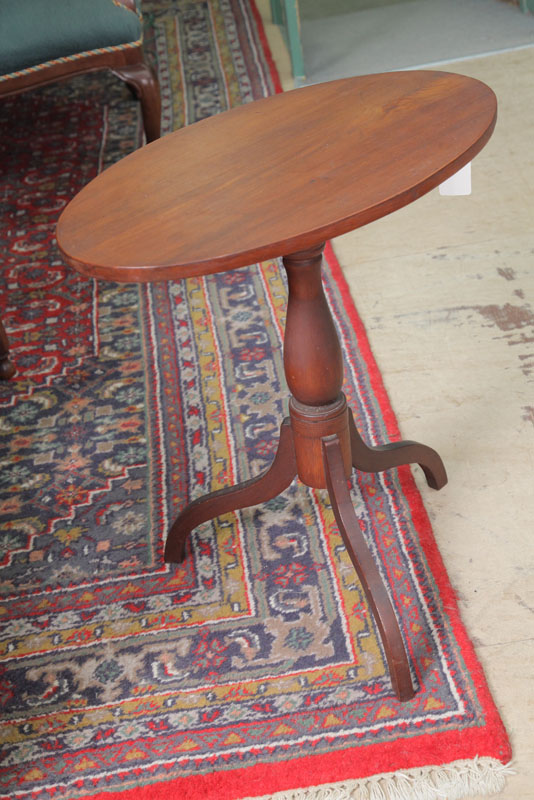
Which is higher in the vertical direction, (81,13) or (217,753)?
(81,13)

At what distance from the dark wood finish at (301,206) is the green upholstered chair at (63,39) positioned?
132 centimetres

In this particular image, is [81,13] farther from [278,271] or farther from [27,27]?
[278,271]

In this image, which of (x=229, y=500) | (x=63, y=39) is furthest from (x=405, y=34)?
(x=229, y=500)

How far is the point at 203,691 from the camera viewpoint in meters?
1.48

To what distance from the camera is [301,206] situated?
121 centimetres

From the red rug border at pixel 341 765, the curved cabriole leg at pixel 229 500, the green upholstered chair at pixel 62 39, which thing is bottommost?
the red rug border at pixel 341 765

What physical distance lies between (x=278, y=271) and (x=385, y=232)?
35 cm

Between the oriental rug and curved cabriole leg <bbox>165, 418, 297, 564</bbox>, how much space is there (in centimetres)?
5

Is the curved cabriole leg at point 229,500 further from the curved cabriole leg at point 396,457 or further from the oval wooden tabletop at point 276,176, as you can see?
the oval wooden tabletop at point 276,176

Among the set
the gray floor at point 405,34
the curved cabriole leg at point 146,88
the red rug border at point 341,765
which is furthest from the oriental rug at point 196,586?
the gray floor at point 405,34

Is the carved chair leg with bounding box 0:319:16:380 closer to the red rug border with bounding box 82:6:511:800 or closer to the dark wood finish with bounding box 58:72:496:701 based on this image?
the dark wood finish with bounding box 58:72:496:701

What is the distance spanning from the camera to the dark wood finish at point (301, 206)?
1.18 meters

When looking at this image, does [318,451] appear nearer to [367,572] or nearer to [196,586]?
[367,572]

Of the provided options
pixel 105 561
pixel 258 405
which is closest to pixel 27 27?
pixel 258 405
